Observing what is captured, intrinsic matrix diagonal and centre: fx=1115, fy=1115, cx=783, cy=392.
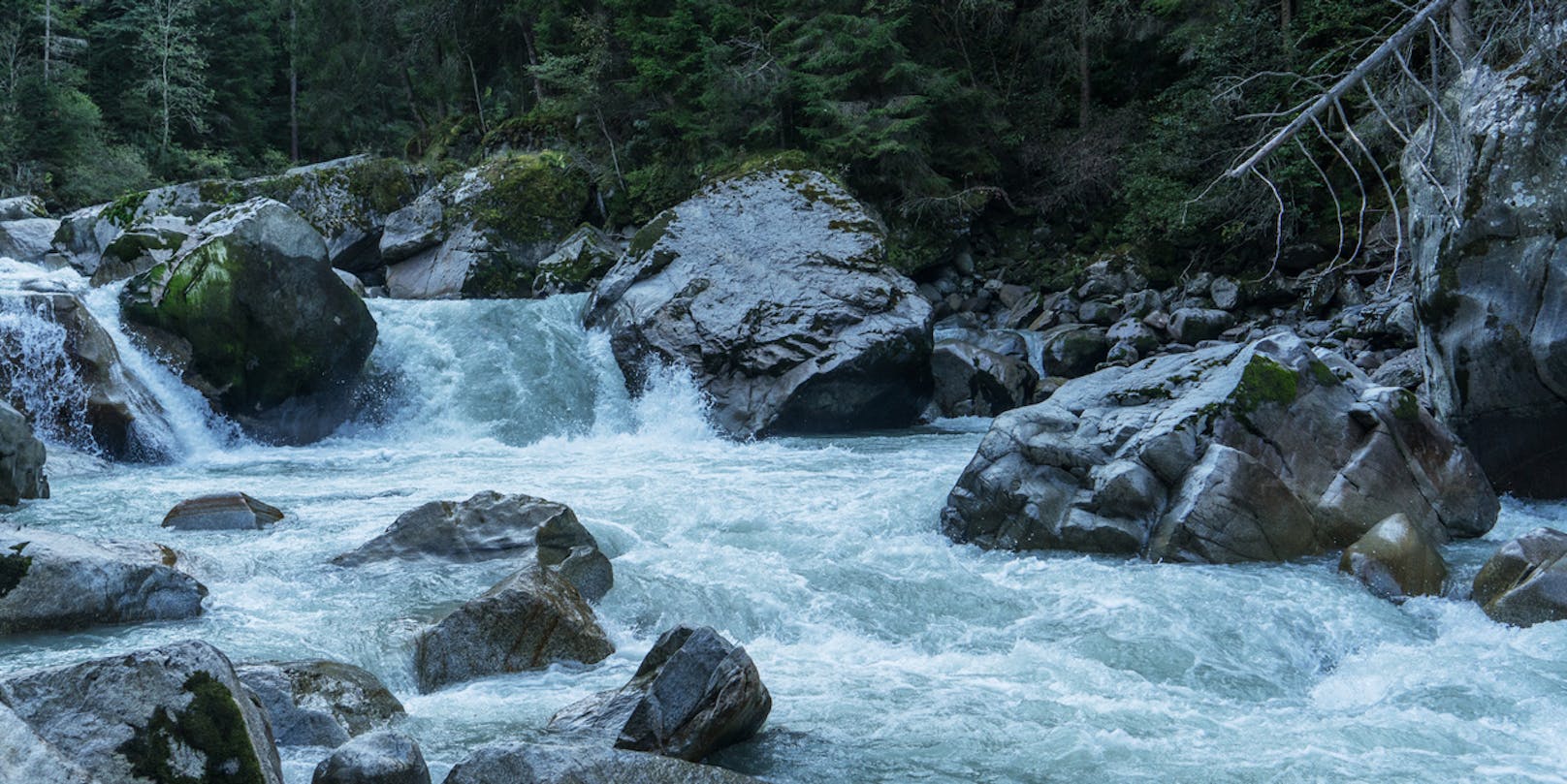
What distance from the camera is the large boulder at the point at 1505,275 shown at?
347 inches

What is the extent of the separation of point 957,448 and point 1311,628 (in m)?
6.51

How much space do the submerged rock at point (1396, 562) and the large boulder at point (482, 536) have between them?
197 inches

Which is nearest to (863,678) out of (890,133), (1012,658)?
(1012,658)

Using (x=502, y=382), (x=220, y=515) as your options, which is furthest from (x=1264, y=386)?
(x=502, y=382)

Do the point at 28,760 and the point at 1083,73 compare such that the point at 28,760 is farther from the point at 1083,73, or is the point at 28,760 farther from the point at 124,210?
the point at 1083,73

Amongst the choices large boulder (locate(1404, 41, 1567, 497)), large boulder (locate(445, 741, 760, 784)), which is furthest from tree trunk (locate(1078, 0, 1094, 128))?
large boulder (locate(445, 741, 760, 784))

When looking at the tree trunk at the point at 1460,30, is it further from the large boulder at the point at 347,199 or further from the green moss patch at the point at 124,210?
the green moss patch at the point at 124,210

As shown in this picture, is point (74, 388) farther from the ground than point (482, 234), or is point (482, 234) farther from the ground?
point (482, 234)

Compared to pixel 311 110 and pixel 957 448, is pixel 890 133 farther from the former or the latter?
pixel 311 110

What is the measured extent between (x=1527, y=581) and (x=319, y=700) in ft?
22.4

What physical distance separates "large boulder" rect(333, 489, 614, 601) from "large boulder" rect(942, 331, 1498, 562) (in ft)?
10.2

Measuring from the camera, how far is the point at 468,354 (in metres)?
16.3

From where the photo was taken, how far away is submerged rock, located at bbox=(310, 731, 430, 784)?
13.4ft

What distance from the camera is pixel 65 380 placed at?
12586 millimetres
